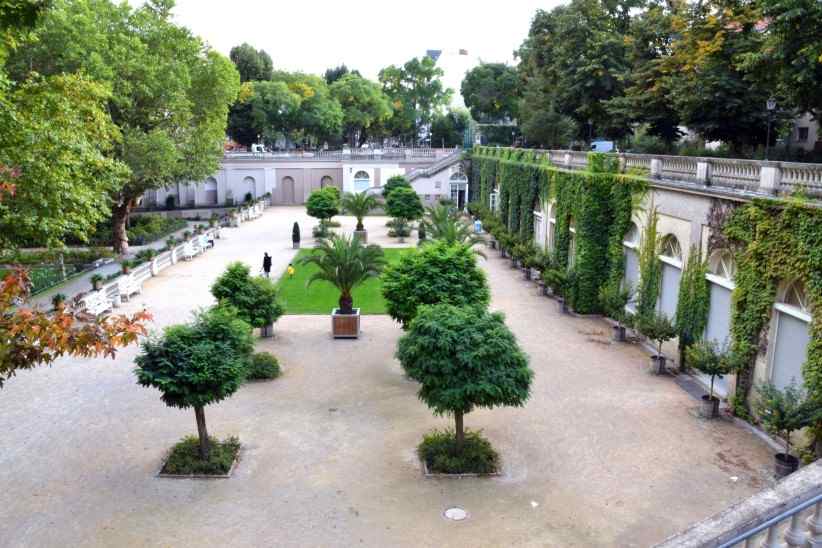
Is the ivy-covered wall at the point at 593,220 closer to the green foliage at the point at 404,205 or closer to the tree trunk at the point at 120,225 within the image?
the green foliage at the point at 404,205

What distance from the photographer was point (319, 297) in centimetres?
2645

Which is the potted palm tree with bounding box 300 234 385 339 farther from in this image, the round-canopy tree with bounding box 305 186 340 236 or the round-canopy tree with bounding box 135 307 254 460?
the round-canopy tree with bounding box 305 186 340 236

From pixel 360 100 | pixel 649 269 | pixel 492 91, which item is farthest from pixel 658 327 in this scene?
pixel 360 100

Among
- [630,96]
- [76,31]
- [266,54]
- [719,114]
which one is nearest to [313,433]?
[719,114]

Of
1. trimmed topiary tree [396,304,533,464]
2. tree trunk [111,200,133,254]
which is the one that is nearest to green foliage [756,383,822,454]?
trimmed topiary tree [396,304,533,464]

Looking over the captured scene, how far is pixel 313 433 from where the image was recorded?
45.4ft

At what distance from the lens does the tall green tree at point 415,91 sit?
8131 cm

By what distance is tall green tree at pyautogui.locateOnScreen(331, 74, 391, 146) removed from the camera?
74.9 meters

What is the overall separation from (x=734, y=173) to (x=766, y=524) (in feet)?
44.8

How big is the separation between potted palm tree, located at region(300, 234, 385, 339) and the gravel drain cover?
34.6 ft

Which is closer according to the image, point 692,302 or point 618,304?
point 692,302

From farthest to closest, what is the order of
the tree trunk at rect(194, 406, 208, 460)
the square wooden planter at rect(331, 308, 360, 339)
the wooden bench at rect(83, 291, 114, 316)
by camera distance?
the wooden bench at rect(83, 291, 114, 316) → the square wooden planter at rect(331, 308, 360, 339) → the tree trunk at rect(194, 406, 208, 460)

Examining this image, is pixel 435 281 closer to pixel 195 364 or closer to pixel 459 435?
pixel 459 435

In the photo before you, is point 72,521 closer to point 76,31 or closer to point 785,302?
point 785,302
